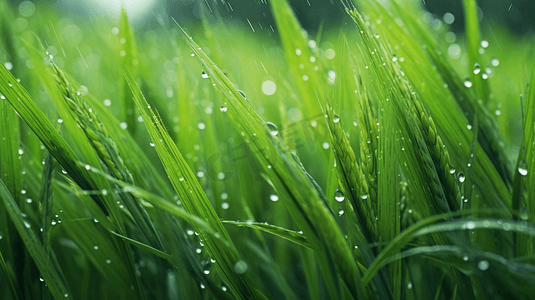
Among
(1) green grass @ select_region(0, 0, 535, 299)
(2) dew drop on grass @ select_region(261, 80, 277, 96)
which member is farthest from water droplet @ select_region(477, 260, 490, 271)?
(2) dew drop on grass @ select_region(261, 80, 277, 96)

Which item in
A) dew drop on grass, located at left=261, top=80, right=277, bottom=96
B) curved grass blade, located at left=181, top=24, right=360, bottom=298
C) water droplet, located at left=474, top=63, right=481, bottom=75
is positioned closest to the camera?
curved grass blade, located at left=181, top=24, right=360, bottom=298

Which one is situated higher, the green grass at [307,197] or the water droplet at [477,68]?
the water droplet at [477,68]

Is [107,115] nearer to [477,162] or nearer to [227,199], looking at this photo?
[227,199]

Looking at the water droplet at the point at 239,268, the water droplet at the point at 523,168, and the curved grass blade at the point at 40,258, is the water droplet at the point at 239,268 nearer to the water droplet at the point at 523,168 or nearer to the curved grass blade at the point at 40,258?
the curved grass blade at the point at 40,258

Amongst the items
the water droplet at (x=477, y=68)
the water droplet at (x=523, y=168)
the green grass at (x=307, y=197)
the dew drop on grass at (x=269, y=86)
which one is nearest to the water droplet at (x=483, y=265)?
the green grass at (x=307, y=197)

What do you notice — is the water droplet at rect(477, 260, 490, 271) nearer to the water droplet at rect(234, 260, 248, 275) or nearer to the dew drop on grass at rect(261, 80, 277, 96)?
the water droplet at rect(234, 260, 248, 275)

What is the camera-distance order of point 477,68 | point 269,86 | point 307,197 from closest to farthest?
point 307,197
point 477,68
point 269,86

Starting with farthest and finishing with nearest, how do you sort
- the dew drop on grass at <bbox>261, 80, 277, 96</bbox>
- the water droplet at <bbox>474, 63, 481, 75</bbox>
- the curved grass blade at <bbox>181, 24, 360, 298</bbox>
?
the dew drop on grass at <bbox>261, 80, 277, 96</bbox>, the water droplet at <bbox>474, 63, 481, 75</bbox>, the curved grass blade at <bbox>181, 24, 360, 298</bbox>

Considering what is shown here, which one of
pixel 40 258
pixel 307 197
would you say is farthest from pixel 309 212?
pixel 40 258

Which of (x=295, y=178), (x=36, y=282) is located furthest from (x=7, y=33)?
(x=295, y=178)

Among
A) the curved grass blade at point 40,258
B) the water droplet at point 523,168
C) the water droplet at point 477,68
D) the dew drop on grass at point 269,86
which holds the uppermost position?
the dew drop on grass at point 269,86

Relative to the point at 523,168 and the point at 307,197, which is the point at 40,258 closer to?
the point at 307,197
